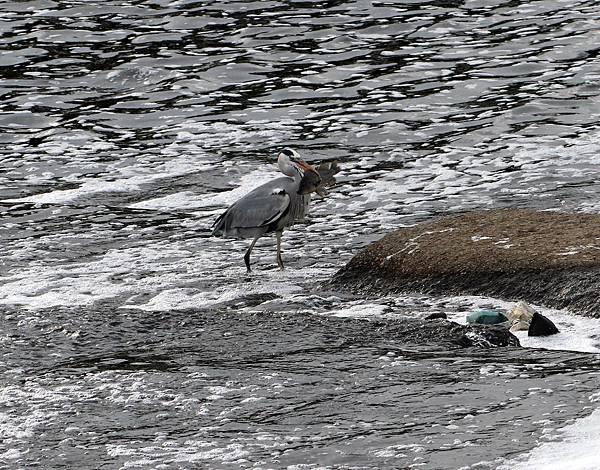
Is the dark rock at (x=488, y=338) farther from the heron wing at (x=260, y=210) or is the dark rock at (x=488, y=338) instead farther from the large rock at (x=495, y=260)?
the heron wing at (x=260, y=210)

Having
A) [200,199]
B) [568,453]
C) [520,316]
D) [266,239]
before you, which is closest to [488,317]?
[520,316]

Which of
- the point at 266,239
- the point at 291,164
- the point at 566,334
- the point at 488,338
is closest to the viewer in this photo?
the point at 488,338

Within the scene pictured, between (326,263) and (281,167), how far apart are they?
1.04 metres

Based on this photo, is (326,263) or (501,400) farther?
(326,263)

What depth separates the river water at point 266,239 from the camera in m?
6.19

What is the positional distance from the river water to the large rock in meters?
0.22

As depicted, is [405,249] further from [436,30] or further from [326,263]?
[436,30]

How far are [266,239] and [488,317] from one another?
13.7 feet

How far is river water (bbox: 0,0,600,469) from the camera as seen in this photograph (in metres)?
6.19

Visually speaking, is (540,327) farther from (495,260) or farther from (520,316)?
(495,260)

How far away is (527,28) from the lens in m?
17.9

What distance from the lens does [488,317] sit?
769 cm

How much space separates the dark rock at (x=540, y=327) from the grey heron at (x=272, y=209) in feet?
10.2

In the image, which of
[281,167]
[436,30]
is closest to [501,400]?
[281,167]
